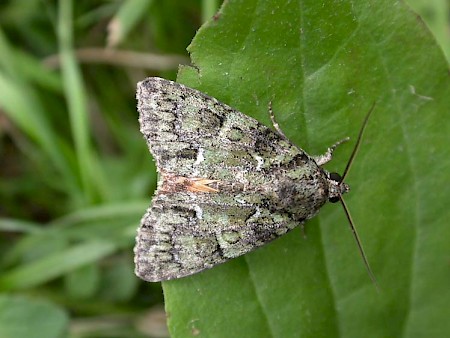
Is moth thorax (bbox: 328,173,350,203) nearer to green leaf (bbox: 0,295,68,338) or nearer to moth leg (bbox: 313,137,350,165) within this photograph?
moth leg (bbox: 313,137,350,165)

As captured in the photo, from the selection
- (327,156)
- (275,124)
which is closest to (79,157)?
(275,124)

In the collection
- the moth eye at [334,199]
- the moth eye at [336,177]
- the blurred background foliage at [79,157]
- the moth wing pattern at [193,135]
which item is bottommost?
the moth eye at [334,199]

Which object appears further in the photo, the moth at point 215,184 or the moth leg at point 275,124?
the moth at point 215,184

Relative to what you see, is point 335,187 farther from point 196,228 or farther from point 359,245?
point 196,228

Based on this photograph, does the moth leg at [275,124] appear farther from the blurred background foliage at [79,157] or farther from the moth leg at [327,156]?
the blurred background foliage at [79,157]

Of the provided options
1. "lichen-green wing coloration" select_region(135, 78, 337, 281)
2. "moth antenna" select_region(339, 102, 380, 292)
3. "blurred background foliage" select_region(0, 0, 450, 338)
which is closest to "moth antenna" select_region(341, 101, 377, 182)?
"moth antenna" select_region(339, 102, 380, 292)

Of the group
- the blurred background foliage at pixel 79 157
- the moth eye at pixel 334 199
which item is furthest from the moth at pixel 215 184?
the blurred background foliage at pixel 79 157
